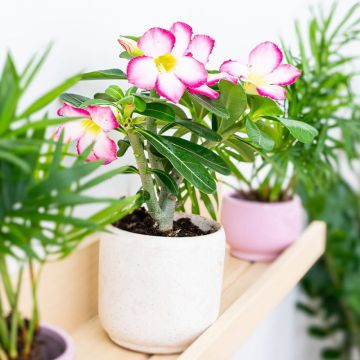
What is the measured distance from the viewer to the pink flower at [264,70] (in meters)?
0.67

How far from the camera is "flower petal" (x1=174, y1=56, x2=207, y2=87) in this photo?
1.95 feet

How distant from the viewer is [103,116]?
0.58 metres

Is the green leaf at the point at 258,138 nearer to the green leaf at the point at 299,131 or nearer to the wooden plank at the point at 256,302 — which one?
the green leaf at the point at 299,131

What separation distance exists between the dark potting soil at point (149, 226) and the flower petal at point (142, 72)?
204 mm

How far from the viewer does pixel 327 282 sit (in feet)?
7.26

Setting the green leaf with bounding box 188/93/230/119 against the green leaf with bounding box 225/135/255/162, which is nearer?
the green leaf with bounding box 188/93/230/119

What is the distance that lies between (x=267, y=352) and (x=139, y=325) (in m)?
1.12

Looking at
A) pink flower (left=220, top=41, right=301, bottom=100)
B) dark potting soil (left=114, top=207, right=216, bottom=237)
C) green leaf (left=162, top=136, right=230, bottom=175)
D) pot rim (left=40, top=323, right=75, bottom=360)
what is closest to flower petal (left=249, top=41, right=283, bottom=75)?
pink flower (left=220, top=41, right=301, bottom=100)

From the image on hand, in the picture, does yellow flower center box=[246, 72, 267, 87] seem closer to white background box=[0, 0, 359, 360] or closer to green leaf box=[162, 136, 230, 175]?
green leaf box=[162, 136, 230, 175]

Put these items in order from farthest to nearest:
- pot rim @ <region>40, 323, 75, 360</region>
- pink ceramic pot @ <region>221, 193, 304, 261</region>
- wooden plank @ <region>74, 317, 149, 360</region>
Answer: pink ceramic pot @ <region>221, 193, 304, 261</region> → wooden plank @ <region>74, 317, 149, 360</region> → pot rim @ <region>40, 323, 75, 360</region>

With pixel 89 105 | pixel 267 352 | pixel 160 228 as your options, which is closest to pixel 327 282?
pixel 267 352

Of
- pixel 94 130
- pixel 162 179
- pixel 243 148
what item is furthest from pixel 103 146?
pixel 243 148

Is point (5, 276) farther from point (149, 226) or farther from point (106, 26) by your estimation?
point (106, 26)

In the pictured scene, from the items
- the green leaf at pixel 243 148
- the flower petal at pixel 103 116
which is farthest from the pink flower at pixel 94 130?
the green leaf at pixel 243 148
